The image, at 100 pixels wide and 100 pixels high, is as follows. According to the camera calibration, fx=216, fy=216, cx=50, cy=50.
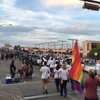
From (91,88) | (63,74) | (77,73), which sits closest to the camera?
(91,88)

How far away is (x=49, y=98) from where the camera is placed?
31.6 ft

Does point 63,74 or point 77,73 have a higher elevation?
point 77,73

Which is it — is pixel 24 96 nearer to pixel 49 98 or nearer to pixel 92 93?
pixel 49 98

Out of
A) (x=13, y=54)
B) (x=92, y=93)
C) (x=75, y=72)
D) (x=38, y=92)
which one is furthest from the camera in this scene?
(x=13, y=54)

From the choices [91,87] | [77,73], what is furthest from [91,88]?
[77,73]

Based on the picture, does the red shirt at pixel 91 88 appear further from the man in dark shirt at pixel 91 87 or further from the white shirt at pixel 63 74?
the white shirt at pixel 63 74

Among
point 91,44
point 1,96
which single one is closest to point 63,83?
point 1,96

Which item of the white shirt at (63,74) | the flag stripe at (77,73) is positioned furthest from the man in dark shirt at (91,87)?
the white shirt at (63,74)

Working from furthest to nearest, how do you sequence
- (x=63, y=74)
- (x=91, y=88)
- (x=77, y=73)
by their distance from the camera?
(x=63, y=74), (x=77, y=73), (x=91, y=88)

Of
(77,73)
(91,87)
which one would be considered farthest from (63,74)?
(91,87)

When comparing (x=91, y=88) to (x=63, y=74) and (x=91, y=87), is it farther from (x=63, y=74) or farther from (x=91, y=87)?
(x=63, y=74)

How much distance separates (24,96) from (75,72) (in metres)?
2.73

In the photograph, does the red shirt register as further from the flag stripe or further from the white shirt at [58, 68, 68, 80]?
the white shirt at [58, 68, 68, 80]

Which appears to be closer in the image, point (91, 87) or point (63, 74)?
point (91, 87)
